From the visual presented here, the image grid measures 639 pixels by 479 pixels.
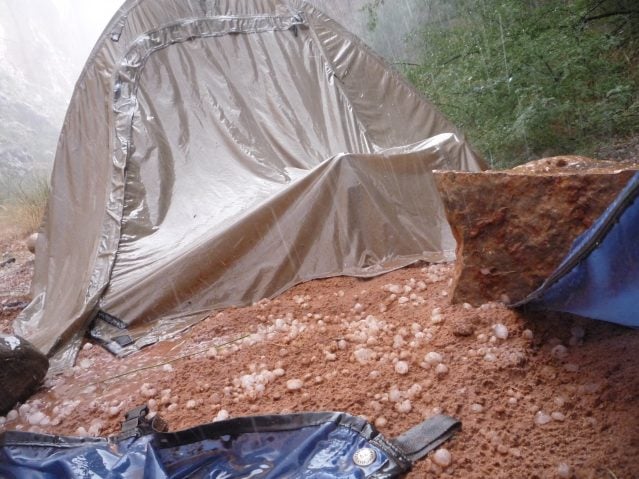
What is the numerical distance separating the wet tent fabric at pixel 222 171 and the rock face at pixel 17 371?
21cm

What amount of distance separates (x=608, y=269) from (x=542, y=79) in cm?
428

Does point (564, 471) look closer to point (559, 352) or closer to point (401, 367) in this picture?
point (559, 352)

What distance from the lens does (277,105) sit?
438 cm

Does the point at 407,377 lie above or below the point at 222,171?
below

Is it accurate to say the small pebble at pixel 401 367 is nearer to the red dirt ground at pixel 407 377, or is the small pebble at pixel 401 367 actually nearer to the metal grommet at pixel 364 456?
the red dirt ground at pixel 407 377

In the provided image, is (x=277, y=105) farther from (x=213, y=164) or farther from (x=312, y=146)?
(x=213, y=164)

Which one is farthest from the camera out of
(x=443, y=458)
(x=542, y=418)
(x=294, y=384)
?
(x=294, y=384)

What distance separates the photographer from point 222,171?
156 inches

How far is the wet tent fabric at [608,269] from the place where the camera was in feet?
5.00

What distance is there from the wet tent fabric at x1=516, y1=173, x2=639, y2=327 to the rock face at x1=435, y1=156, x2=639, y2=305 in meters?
0.30

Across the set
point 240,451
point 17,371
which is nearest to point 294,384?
point 240,451

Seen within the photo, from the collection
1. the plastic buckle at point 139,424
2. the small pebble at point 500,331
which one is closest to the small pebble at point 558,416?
the small pebble at point 500,331

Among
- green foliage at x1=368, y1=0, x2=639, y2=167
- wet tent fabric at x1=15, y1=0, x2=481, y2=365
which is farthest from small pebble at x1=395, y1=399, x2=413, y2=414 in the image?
green foliage at x1=368, y1=0, x2=639, y2=167

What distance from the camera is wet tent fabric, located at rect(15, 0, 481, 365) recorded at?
3301mm
